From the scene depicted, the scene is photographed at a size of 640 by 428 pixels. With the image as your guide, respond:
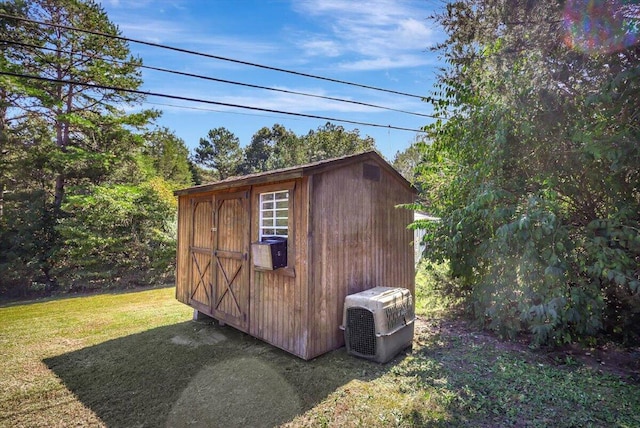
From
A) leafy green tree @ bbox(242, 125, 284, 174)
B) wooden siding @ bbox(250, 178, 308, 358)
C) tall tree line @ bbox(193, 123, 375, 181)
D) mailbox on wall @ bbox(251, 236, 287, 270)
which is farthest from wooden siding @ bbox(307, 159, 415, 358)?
leafy green tree @ bbox(242, 125, 284, 174)

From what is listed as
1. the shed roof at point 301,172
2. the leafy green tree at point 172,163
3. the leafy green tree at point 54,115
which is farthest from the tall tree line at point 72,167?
the leafy green tree at point 172,163

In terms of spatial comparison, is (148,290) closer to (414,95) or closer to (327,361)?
(327,361)

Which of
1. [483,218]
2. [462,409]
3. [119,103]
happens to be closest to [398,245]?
[483,218]

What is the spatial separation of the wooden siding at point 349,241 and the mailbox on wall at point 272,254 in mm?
420

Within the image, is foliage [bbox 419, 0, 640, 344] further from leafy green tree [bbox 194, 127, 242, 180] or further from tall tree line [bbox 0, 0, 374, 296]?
leafy green tree [bbox 194, 127, 242, 180]

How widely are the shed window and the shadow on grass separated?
62.3 inches

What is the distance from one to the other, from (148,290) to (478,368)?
886cm

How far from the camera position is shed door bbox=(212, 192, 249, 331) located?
14.1ft

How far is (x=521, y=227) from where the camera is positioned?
9.27 feet

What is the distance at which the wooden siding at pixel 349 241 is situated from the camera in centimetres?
363

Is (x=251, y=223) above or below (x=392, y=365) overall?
above

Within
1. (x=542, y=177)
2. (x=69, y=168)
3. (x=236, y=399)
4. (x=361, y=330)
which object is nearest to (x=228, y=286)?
(x=236, y=399)

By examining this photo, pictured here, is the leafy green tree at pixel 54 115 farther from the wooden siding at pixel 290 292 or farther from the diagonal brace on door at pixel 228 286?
the wooden siding at pixel 290 292

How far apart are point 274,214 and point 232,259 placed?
108 cm
